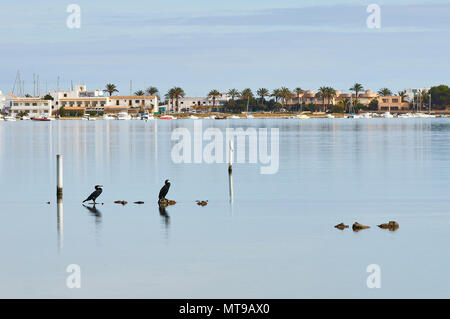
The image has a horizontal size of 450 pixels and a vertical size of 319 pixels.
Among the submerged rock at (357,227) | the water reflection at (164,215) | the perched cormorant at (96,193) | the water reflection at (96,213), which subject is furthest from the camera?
the perched cormorant at (96,193)

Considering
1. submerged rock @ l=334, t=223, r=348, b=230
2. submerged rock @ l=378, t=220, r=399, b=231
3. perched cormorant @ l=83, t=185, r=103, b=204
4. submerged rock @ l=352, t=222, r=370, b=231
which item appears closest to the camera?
submerged rock @ l=352, t=222, r=370, b=231

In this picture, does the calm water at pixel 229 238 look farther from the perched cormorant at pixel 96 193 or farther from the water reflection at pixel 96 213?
the perched cormorant at pixel 96 193

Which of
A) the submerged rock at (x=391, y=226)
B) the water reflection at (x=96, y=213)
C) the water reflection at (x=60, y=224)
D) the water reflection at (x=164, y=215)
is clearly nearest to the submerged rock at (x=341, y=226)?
the submerged rock at (x=391, y=226)

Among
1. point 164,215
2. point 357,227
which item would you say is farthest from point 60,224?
point 357,227

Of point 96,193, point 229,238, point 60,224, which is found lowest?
point 229,238

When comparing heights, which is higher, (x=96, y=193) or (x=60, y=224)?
(x=96, y=193)

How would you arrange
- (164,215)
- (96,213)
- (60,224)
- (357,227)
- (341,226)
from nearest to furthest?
(357,227) → (341,226) → (60,224) → (164,215) → (96,213)

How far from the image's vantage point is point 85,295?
17203mm

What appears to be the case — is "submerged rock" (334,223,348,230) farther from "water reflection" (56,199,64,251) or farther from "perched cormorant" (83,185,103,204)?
"perched cormorant" (83,185,103,204)

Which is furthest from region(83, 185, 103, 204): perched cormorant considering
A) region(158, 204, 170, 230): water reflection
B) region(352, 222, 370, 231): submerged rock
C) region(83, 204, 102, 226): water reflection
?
region(352, 222, 370, 231): submerged rock

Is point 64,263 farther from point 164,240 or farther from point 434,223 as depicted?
point 434,223

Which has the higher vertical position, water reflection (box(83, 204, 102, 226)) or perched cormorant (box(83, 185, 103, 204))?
perched cormorant (box(83, 185, 103, 204))

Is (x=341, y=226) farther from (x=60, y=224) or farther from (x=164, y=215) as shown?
(x=60, y=224)
